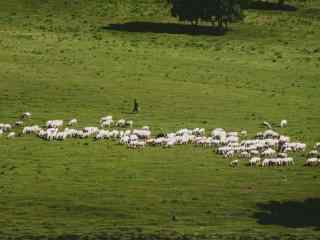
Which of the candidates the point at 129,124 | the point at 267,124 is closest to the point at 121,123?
the point at 129,124

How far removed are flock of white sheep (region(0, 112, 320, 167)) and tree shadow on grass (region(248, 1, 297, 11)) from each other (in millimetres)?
56599

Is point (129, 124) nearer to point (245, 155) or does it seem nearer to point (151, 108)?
point (151, 108)

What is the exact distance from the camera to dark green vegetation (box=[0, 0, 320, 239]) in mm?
42438

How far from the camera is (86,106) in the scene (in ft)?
224

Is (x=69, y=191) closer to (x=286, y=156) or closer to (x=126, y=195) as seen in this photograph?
(x=126, y=195)

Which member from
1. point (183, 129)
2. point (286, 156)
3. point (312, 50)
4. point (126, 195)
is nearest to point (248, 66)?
point (312, 50)

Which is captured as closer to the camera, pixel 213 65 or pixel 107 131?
pixel 107 131

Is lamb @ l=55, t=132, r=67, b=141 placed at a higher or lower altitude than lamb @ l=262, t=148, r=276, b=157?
lower

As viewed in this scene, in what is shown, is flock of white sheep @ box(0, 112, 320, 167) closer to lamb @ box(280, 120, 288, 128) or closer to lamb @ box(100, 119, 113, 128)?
lamb @ box(100, 119, 113, 128)

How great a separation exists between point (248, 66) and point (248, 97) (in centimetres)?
1259

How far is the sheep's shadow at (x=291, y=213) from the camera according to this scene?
4188cm

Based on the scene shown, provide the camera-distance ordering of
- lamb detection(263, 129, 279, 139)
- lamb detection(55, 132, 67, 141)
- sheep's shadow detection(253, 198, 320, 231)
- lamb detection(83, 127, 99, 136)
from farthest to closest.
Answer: lamb detection(83, 127, 99, 136)
lamb detection(263, 129, 279, 139)
lamb detection(55, 132, 67, 141)
sheep's shadow detection(253, 198, 320, 231)

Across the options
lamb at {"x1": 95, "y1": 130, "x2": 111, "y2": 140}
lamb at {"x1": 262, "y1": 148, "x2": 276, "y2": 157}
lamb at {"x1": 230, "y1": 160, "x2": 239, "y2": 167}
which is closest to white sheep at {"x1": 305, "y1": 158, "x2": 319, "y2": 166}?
lamb at {"x1": 262, "y1": 148, "x2": 276, "y2": 157}

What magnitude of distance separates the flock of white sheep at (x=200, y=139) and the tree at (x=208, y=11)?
128 ft
